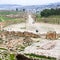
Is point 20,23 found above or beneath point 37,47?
beneath

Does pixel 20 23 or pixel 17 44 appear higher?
pixel 17 44

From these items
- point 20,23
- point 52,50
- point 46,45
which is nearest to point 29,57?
point 52,50

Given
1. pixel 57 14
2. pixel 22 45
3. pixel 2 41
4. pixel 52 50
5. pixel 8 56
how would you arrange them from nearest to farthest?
1. pixel 8 56
2. pixel 52 50
3. pixel 22 45
4. pixel 2 41
5. pixel 57 14

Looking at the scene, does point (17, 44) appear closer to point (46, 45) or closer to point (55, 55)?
point (46, 45)

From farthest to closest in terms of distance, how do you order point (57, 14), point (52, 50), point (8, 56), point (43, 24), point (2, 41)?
point (57, 14) < point (43, 24) < point (2, 41) < point (52, 50) < point (8, 56)

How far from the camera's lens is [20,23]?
Answer: 46562mm

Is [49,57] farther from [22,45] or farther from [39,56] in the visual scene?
[22,45]

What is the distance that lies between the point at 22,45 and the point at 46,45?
1973 mm

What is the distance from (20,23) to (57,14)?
668cm

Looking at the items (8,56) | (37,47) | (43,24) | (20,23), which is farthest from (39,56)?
(20,23)

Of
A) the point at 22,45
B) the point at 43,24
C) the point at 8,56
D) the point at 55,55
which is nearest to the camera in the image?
the point at 8,56

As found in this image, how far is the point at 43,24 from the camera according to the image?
4312 centimetres

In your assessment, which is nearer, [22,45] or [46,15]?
[22,45]

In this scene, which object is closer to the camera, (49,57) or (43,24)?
(49,57)
